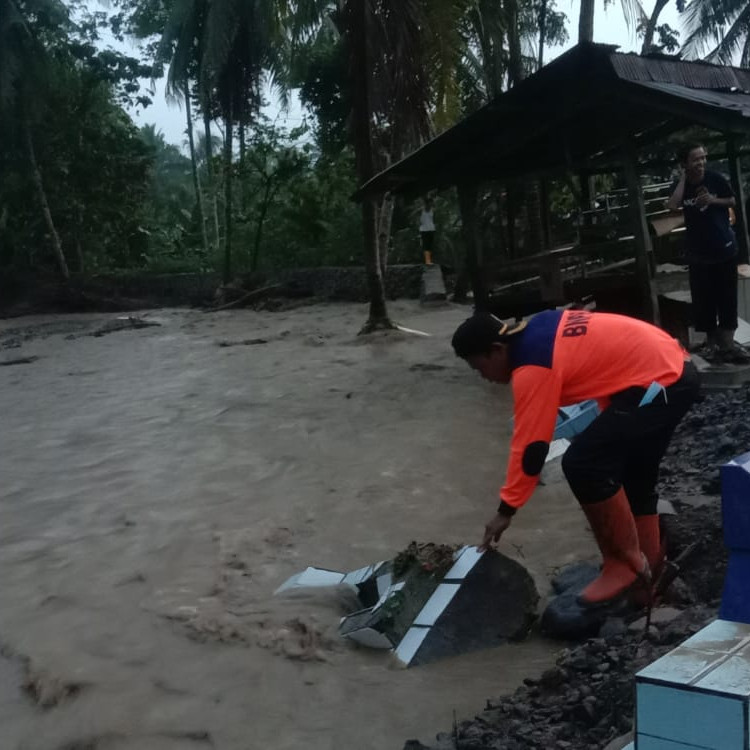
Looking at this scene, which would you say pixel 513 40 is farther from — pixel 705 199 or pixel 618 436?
pixel 618 436

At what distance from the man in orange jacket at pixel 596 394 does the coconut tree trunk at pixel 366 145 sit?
9.17m

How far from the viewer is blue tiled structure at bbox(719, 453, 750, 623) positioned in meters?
2.13

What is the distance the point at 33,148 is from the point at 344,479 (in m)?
24.3

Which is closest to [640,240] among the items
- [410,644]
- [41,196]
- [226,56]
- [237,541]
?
[237,541]

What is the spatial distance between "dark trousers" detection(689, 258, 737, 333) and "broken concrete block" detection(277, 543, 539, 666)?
12.9 feet

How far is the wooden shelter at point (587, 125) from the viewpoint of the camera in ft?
24.6

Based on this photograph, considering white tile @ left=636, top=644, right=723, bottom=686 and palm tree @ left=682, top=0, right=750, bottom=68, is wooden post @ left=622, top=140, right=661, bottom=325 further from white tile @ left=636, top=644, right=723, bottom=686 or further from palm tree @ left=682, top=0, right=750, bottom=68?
palm tree @ left=682, top=0, right=750, bottom=68

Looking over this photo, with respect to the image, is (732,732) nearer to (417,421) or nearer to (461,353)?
(461,353)

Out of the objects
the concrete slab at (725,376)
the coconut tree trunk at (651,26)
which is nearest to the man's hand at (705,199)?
the concrete slab at (725,376)

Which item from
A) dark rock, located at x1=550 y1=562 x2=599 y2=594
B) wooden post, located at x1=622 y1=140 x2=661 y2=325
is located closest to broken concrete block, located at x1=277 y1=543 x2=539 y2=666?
dark rock, located at x1=550 y1=562 x2=599 y2=594

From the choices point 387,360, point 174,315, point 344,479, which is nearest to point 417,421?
point 344,479

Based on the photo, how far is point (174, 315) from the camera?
23375 millimetres

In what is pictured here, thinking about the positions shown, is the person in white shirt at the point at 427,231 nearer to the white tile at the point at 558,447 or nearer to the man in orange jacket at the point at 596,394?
the white tile at the point at 558,447

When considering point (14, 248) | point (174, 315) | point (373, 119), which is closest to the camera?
point (373, 119)
